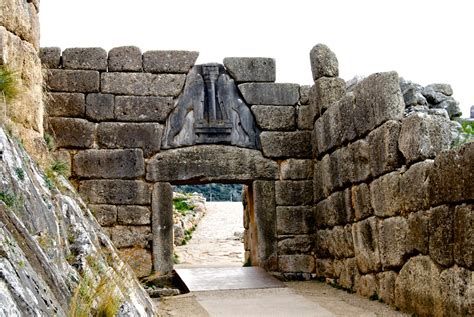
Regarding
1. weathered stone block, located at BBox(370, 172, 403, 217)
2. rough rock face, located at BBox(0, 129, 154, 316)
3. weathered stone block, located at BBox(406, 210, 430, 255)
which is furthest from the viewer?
weathered stone block, located at BBox(370, 172, 403, 217)

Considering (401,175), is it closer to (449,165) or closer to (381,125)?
(381,125)

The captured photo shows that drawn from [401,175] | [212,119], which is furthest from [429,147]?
[212,119]

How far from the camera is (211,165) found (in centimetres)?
1023

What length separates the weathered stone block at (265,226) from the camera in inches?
406

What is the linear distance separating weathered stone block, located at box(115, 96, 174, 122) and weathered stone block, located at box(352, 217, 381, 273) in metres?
3.56

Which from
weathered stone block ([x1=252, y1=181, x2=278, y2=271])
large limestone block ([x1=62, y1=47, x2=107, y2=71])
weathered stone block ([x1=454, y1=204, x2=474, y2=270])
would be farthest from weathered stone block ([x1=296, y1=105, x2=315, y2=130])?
weathered stone block ([x1=454, y1=204, x2=474, y2=270])

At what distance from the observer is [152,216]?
9922mm

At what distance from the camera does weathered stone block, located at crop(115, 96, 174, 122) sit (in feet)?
32.9

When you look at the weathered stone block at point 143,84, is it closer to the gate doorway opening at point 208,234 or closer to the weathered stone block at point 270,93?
the weathered stone block at point 270,93

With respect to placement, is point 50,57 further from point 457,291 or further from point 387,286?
point 457,291

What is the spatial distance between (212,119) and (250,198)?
4.91 ft

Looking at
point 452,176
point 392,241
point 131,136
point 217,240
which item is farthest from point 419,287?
point 217,240

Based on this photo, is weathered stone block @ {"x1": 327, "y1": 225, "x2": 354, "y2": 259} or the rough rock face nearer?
the rough rock face

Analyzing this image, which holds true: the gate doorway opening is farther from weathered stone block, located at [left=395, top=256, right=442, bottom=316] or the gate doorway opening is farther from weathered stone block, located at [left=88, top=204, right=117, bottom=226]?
weathered stone block, located at [left=395, top=256, right=442, bottom=316]
